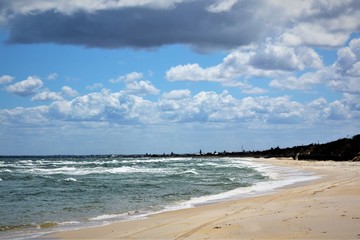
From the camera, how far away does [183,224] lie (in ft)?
44.0

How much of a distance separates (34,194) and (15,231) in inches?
483

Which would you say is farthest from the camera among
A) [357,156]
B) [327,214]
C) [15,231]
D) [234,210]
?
[357,156]

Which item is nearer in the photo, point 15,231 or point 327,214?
point 327,214

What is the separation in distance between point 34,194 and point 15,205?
5.23m

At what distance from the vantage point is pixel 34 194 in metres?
26.2

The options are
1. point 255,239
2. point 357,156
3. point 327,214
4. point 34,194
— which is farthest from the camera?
point 357,156

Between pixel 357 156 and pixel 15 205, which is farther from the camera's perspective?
pixel 357 156

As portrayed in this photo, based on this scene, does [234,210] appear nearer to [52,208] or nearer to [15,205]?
[52,208]

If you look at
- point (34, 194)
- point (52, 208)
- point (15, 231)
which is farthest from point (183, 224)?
point (34, 194)

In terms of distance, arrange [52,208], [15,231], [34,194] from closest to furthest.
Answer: [15,231] < [52,208] < [34,194]

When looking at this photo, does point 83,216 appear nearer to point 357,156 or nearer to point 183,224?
point 183,224

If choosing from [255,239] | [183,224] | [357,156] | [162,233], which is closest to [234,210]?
[183,224]

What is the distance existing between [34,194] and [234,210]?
14.3m

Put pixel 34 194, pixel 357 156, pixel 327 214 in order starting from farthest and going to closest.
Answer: pixel 357 156
pixel 34 194
pixel 327 214
